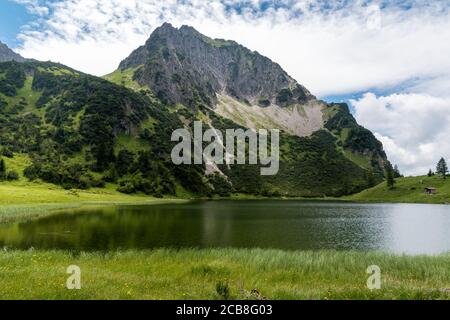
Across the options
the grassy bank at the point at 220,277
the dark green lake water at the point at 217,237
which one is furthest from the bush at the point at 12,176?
the grassy bank at the point at 220,277

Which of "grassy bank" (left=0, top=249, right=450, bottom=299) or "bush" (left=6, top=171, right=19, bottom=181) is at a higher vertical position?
"bush" (left=6, top=171, right=19, bottom=181)

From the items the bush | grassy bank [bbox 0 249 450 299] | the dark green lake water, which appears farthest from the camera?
the bush

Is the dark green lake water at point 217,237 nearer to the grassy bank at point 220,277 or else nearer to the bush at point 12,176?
the grassy bank at point 220,277

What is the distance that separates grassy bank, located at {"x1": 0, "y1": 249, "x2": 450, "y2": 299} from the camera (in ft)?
67.6

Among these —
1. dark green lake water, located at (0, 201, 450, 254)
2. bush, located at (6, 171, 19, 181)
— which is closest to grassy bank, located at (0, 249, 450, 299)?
dark green lake water, located at (0, 201, 450, 254)

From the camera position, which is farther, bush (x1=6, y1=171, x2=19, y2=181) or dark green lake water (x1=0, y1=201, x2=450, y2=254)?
bush (x1=6, y1=171, x2=19, y2=181)

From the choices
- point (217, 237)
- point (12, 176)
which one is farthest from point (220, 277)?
point (12, 176)

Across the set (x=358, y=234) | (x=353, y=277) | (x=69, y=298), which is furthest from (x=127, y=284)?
(x=358, y=234)

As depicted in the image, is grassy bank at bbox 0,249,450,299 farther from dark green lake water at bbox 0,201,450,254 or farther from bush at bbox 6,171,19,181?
bush at bbox 6,171,19,181

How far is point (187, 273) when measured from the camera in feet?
91.9

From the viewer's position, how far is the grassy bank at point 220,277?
20.6m

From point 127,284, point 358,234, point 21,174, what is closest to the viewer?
point 127,284
